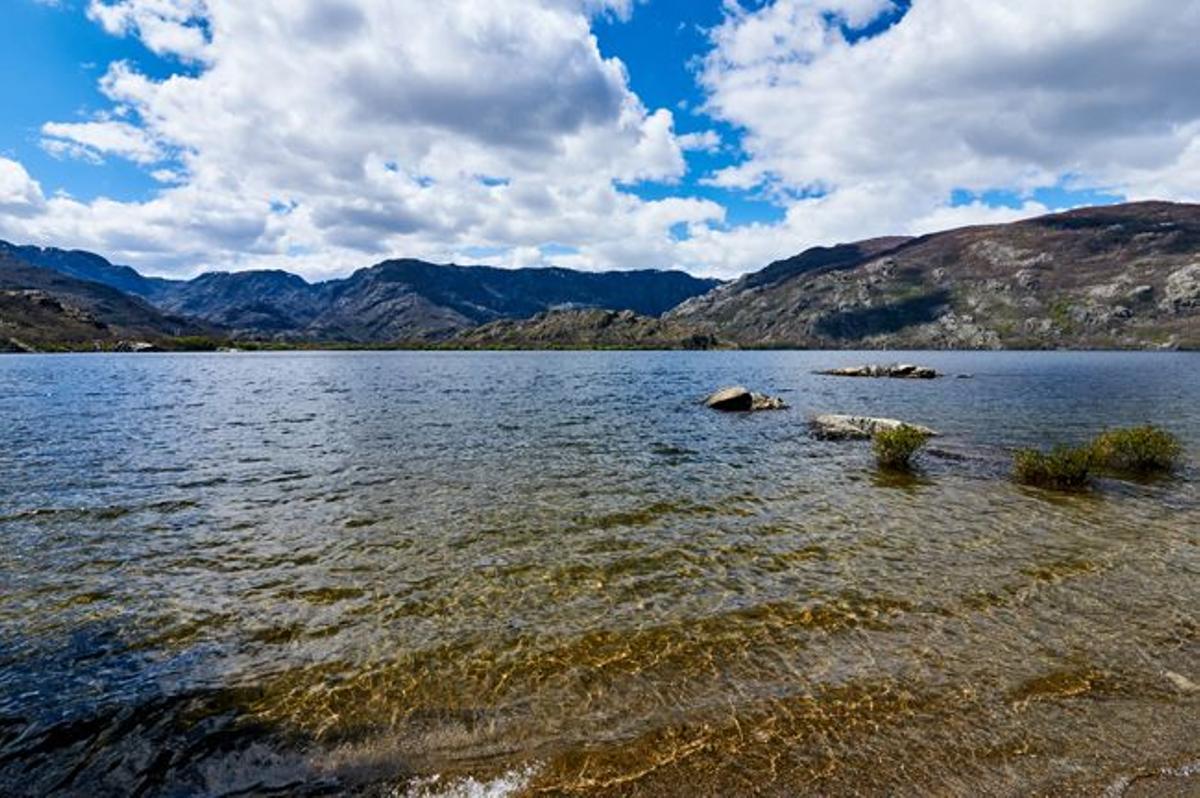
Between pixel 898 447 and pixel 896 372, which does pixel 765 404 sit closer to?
pixel 898 447

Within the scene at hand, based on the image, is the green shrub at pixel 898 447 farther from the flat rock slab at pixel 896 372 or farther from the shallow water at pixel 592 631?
the flat rock slab at pixel 896 372

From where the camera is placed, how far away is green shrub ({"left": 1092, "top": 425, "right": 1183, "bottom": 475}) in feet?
96.2

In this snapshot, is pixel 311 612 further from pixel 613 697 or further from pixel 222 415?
pixel 222 415

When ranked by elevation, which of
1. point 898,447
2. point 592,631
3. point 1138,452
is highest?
point 1138,452

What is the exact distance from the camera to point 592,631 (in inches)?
525

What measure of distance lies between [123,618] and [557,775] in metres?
11.2

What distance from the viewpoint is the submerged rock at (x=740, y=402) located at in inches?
2211

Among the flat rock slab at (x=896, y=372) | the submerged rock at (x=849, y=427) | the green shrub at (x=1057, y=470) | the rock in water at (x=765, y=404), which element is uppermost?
the green shrub at (x=1057, y=470)


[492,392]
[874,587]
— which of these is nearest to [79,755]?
[874,587]

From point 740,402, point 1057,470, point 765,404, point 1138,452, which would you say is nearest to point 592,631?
point 1057,470

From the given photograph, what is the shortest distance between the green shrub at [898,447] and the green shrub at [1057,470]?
14.5 feet

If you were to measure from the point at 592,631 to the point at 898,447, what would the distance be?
898 inches

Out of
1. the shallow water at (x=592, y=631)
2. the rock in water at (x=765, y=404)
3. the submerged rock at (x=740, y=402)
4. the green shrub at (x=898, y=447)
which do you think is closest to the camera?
the shallow water at (x=592, y=631)

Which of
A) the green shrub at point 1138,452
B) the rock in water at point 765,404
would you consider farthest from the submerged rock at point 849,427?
the rock in water at point 765,404
